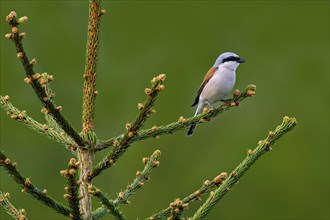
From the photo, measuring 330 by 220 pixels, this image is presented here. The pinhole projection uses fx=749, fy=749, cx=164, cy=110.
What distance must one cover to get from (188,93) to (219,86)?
22.2m

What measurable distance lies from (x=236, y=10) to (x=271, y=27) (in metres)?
3.23

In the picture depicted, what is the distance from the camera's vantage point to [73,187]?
9.97 feet

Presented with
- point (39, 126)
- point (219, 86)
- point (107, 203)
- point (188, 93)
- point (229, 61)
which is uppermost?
point (188, 93)

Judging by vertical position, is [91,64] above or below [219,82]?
below

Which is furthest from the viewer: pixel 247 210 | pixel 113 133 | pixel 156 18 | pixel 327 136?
pixel 156 18

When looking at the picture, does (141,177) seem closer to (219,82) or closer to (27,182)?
(27,182)

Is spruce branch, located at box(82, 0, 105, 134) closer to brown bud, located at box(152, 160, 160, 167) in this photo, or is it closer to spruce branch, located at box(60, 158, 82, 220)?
brown bud, located at box(152, 160, 160, 167)

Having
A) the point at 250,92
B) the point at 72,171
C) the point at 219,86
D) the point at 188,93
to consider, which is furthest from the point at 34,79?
the point at 188,93

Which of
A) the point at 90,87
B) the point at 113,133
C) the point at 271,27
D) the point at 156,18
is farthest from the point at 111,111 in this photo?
the point at 90,87

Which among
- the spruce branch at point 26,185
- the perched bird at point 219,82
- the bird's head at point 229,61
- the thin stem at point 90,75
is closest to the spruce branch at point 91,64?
the thin stem at point 90,75

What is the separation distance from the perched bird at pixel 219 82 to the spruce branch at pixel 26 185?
3.19 meters

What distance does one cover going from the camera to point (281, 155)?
28.3 metres

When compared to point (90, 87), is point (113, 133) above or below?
above

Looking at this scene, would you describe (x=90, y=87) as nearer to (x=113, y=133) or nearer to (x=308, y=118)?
(x=113, y=133)
